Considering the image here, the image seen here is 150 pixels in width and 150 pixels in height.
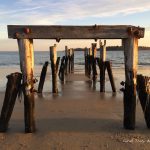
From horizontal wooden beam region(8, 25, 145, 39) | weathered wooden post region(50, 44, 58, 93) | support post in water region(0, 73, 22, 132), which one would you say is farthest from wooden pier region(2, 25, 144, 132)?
weathered wooden post region(50, 44, 58, 93)

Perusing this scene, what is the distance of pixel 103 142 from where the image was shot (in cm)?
782

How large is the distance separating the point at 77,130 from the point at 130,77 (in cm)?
176

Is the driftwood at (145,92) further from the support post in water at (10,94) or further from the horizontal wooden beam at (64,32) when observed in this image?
the support post in water at (10,94)

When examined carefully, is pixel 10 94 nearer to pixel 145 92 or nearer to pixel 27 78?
pixel 27 78

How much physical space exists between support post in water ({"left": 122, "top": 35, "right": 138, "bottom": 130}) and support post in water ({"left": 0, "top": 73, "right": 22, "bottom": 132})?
2539 mm

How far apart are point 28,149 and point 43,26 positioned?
2824 mm

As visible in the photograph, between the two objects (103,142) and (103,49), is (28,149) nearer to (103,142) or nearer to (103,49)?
(103,142)

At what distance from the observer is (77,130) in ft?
28.7

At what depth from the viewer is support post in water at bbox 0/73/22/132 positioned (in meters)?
8.60

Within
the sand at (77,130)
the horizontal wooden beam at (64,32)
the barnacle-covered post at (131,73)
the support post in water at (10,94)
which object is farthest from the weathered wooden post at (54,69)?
the horizontal wooden beam at (64,32)

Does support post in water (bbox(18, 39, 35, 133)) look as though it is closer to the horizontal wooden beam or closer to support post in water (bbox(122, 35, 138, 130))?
the horizontal wooden beam

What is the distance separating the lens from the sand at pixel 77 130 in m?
7.63

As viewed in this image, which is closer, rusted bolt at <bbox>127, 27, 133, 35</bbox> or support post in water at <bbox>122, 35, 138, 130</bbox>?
rusted bolt at <bbox>127, 27, 133, 35</bbox>

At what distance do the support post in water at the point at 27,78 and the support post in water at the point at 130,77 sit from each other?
2.23 m
